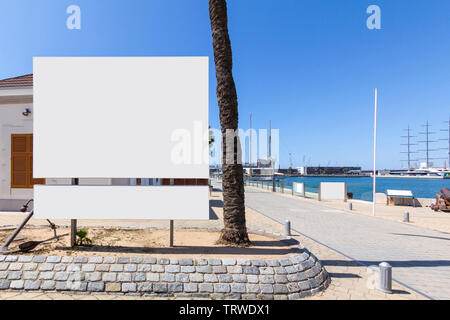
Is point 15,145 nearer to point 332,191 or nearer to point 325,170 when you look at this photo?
point 332,191

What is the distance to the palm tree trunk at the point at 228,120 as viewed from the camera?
5398mm

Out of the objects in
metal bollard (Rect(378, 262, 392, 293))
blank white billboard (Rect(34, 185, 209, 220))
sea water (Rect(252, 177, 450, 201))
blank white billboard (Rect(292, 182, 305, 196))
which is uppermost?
blank white billboard (Rect(34, 185, 209, 220))

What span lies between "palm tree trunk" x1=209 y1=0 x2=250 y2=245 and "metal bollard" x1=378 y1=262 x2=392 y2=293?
2.84 metres

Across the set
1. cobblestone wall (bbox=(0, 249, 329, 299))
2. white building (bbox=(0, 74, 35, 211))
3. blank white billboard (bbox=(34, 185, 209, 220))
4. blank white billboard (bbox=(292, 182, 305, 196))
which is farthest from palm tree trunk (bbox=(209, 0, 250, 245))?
blank white billboard (bbox=(292, 182, 305, 196))

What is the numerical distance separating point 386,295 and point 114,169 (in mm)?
6004

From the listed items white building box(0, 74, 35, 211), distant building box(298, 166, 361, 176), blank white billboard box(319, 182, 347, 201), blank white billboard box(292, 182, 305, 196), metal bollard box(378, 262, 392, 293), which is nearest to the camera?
metal bollard box(378, 262, 392, 293)

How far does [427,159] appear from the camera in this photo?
15975 centimetres

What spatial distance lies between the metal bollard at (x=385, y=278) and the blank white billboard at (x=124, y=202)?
12.3ft

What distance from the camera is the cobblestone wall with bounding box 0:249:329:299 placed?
387 cm

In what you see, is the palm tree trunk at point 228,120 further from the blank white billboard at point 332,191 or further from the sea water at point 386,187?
the sea water at point 386,187

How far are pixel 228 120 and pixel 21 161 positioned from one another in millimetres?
13162

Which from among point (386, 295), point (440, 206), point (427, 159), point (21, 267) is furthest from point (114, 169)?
point (427, 159)

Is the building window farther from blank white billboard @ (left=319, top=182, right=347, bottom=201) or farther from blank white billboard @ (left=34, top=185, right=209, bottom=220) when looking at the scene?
blank white billboard @ (left=319, top=182, right=347, bottom=201)

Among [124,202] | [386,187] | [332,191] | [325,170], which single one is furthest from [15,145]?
[325,170]
